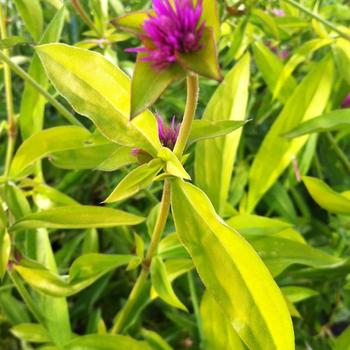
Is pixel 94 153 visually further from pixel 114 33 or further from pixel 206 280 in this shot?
pixel 114 33

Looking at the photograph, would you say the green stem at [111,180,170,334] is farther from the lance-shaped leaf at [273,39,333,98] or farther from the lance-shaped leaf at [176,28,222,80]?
the lance-shaped leaf at [273,39,333,98]

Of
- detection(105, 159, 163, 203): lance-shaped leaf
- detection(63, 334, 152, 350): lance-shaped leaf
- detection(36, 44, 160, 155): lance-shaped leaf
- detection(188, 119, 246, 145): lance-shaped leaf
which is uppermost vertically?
detection(36, 44, 160, 155): lance-shaped leaf

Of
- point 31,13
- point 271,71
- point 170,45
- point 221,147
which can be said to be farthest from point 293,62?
point 170,45

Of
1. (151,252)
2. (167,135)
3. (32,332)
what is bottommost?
(32,332)

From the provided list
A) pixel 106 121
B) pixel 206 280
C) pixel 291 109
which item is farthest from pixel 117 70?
pixel 291 109

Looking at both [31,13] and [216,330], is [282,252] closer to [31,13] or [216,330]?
[216,330]

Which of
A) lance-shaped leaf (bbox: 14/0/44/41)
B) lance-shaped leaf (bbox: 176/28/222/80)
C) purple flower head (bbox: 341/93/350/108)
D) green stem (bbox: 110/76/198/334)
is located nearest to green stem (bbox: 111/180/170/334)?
green stem (bbox: 110/76/198/334)
